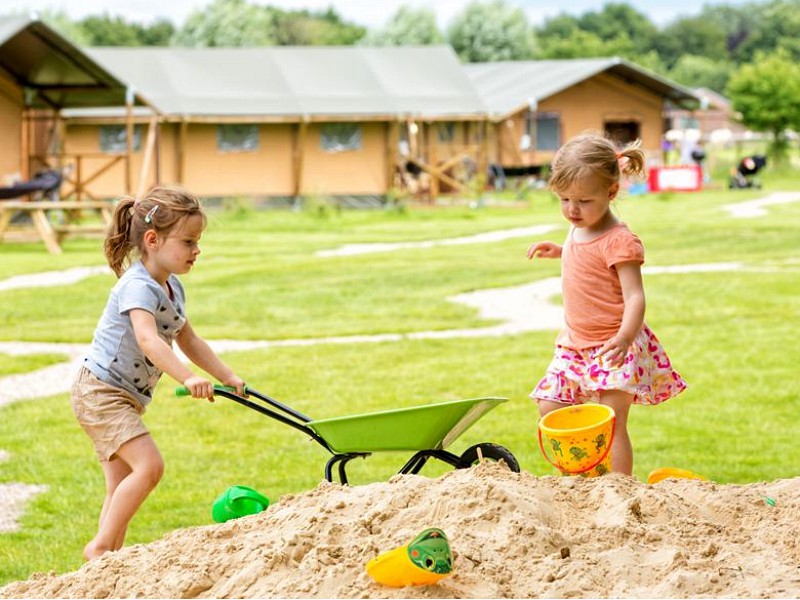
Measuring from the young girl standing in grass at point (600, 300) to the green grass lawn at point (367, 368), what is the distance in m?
1.24

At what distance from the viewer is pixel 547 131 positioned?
41656 mm

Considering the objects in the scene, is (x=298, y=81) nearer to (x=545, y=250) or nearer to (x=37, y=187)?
(x=37, y=187)

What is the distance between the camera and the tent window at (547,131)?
136ft

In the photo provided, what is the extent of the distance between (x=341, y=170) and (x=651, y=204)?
8.23m

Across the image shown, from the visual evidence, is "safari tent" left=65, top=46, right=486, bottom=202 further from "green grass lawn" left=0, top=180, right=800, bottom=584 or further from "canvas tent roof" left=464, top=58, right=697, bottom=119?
"green grass lawn" left=0, top=180, right=800, bottom=584

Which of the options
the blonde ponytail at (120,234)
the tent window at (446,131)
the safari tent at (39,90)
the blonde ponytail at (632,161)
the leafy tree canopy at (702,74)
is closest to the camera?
the blonde ponytail at (120,234)

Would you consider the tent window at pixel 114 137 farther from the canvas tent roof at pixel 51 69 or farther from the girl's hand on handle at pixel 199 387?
the girl's hand on handle at pixel 199 387

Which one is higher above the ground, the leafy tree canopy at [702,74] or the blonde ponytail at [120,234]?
the leafy tree canopy at [702,74]

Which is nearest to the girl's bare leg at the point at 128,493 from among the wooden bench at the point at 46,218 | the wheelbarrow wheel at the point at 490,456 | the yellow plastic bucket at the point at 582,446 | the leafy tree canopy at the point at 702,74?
the wheelbarrow wheel at the point at 490,456

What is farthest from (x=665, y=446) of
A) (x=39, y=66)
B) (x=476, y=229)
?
(x=39, y=66)

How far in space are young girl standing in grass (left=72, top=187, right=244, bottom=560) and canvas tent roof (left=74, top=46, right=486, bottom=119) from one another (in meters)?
27.8

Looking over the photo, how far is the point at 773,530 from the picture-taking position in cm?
409

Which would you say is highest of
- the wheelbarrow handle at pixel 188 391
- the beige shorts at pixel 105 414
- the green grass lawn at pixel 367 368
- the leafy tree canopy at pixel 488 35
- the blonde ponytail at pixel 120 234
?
the leafy tree canopy at pixel 488 35

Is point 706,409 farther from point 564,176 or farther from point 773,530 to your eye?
point 773,530
